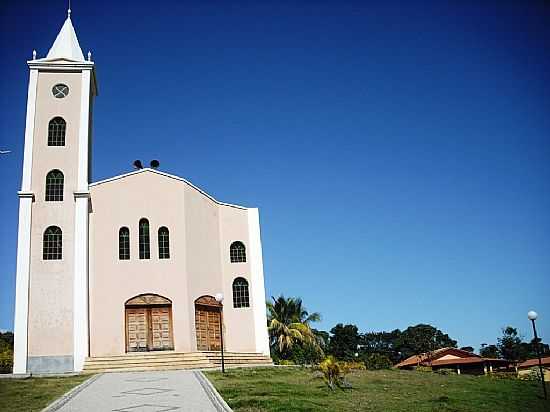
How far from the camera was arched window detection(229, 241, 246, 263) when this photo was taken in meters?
28.4

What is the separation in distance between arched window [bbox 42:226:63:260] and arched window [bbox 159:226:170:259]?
13.6 ft

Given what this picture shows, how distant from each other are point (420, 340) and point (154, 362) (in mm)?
51256

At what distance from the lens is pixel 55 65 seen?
2745cm

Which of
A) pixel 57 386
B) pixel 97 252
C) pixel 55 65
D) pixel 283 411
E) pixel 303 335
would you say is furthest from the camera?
pixel 303 335

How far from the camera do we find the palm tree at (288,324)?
3762 cm

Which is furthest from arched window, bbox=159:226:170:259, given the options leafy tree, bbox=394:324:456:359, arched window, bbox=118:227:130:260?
leafy tree, bbox=394:324:456:359

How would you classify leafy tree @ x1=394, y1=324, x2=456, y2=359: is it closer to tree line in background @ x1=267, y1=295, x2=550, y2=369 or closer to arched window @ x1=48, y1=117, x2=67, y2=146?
tree line in background @ x1=267, y1=295, x2=550, y2=369

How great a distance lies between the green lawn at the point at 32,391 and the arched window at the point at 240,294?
9313mm

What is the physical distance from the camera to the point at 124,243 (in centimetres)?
2616

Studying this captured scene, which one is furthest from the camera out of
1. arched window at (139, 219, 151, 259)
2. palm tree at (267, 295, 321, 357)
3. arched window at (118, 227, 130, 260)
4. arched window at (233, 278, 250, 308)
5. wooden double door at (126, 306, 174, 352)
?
palm tree at (267, 295, 321, 357)

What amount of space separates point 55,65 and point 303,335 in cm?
2160

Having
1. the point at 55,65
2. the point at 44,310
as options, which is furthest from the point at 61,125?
the point at 44,310

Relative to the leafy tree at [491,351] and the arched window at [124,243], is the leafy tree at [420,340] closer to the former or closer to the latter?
the leafy tree at [491,351]

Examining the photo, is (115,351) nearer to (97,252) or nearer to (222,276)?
(97,252)
